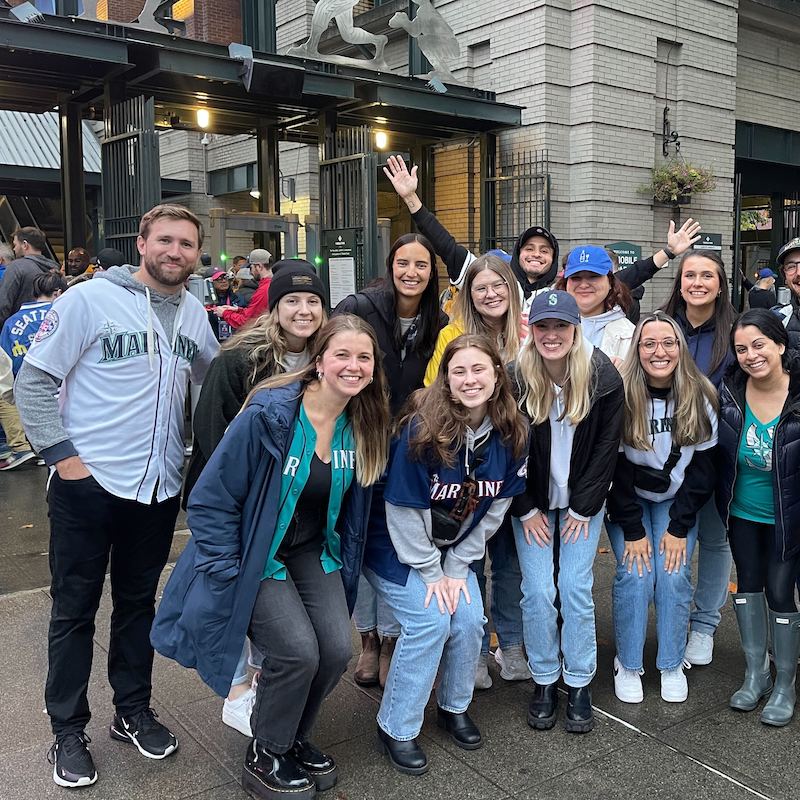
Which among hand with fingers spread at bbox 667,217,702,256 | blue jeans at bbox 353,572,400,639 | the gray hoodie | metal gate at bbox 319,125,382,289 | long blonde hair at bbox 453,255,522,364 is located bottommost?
blue jeans at bbox 353,572,400,639

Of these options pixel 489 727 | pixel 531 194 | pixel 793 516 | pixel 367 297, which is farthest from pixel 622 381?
pixel 531 194

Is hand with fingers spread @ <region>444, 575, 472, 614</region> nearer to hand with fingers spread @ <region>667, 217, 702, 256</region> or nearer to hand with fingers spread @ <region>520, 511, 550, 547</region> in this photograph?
hand with fingers spread @ <region>520, 511, 550, 547</region>

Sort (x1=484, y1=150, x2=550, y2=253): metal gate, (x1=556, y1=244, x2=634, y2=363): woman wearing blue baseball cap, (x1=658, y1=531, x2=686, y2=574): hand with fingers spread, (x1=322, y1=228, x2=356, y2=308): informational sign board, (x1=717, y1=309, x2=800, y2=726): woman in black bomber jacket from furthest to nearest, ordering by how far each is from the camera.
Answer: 1. (x1=484, y1=150, x2=550, y2=253): metal gate
2. (x1=322, y1=228, x2=356, y2=308): informational sign board
3. (x1=556, y1=244, x2=634, y2=363): woman wearing blue baseball cap
4. (x1=658, y1=531, x2=686, y2=574): hand with fingers spread
5. (x1=717, y1=309, x2=800, y2=726): woman in black bomber jacket

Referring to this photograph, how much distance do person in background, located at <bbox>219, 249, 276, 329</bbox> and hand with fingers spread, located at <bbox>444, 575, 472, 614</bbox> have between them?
1755mm

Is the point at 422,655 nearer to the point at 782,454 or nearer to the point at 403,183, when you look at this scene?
the point at 782,454

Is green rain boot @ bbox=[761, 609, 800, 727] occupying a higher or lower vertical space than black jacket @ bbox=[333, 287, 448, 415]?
lower

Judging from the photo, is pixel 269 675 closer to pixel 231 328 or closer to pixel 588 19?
pixel 231 328

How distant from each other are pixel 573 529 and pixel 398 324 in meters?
1.31

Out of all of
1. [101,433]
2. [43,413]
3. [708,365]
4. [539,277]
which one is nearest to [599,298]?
[539,277]

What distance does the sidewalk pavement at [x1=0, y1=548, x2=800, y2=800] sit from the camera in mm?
3113

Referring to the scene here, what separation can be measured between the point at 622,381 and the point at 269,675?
1.96 m

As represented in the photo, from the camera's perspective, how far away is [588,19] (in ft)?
38.4

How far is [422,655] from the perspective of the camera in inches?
131

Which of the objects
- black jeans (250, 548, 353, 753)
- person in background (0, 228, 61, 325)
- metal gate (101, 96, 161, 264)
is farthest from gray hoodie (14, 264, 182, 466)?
metal gate (101, 96, 161, 264)
